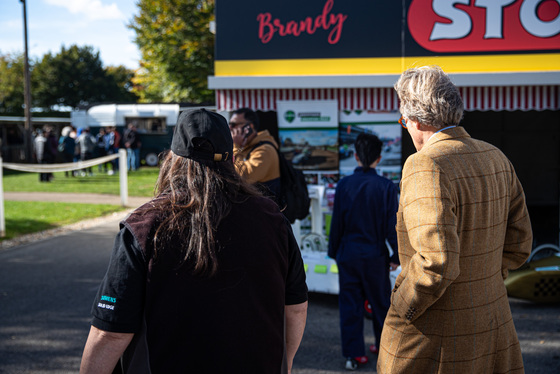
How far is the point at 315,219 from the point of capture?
19.0 ft

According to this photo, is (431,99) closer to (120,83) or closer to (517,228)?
(517,228)

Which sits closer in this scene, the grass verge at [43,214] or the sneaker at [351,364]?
the sneaker at [351,364]

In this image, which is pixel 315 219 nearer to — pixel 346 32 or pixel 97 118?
pixel 346 32

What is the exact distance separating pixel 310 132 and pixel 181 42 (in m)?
18.2

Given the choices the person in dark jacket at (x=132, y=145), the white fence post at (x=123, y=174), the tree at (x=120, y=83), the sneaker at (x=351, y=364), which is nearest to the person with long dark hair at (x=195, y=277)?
the sneaker at (x=351, y=364)

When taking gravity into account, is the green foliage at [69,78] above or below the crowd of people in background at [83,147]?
above

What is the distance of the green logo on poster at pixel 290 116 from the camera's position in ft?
19.2

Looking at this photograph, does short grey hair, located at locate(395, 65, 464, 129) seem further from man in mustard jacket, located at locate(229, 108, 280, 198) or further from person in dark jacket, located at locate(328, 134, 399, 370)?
man in mustard jacket, located at locate(229, 108, 280, 198)

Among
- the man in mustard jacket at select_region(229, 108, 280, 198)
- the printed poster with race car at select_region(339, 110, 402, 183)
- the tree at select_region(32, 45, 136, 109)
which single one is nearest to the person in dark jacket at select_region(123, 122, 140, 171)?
the printed poster with race car at select_region(339, 110, 402, 183)

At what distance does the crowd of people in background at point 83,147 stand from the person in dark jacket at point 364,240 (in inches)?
618

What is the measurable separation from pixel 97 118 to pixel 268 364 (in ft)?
81.1

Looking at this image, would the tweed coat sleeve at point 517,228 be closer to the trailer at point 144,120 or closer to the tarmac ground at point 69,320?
the tarmac ground at point 69,320

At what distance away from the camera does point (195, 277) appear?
4.99 feet

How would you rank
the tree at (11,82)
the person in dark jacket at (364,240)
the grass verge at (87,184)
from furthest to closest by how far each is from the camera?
the tree at (11,82) < the grass verge at (87,184) < the person in dark jacket at (364,240)
